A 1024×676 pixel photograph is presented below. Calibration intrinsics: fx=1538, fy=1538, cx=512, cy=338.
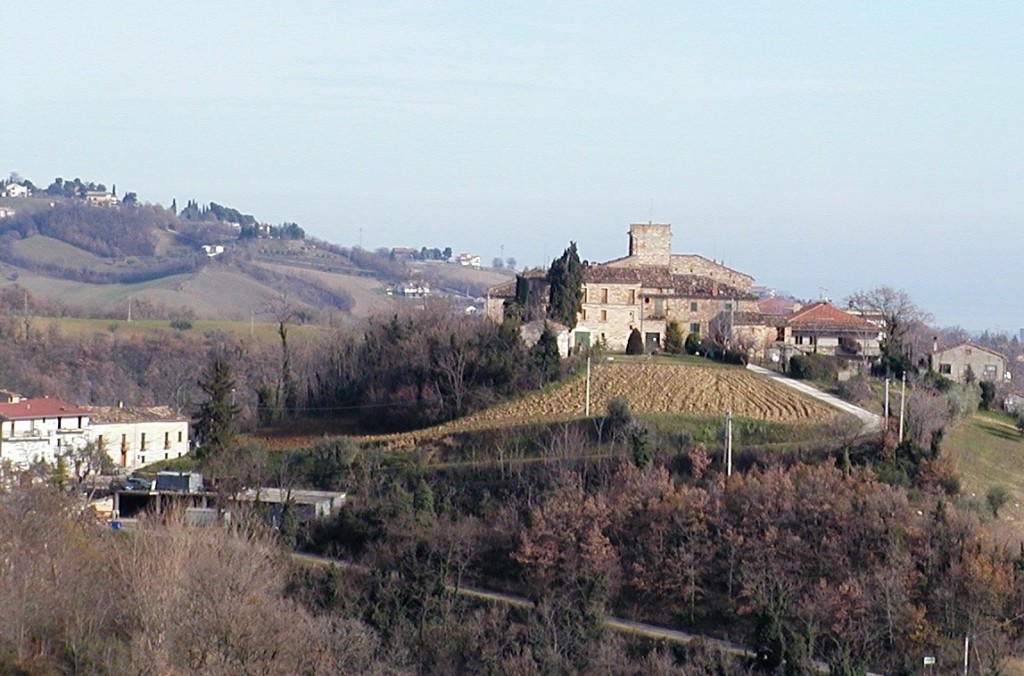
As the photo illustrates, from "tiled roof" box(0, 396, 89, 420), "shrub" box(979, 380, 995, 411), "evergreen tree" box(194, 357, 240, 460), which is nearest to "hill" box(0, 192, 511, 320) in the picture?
"tiled roof" box(0, 396, 89, 420)

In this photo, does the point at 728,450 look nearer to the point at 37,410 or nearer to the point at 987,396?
the point at 987,396

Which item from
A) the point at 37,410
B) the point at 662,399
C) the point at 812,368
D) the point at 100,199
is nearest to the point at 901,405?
the point at 662,399

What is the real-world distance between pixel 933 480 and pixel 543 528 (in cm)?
783

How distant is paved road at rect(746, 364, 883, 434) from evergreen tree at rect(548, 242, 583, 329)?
5.44 metres

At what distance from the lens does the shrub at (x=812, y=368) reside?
135ft

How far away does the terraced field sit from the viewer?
121 feet

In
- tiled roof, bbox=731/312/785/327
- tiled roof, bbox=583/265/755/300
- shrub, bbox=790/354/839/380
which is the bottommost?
shrub, bbox=790/354/839/380

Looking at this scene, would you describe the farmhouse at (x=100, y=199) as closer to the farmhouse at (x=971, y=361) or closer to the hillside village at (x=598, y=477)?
the hillside village at (x=598, y=477)

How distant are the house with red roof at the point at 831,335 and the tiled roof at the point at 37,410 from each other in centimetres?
2145

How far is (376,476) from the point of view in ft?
117

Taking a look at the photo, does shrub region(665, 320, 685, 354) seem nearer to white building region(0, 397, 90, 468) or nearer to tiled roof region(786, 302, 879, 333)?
tiled roof region(786, 302, 879, 333)

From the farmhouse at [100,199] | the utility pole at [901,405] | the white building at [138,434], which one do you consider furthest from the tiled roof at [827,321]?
the farmhouse at [100,199]

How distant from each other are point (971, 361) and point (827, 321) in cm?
571

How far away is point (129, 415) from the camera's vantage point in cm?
4838
